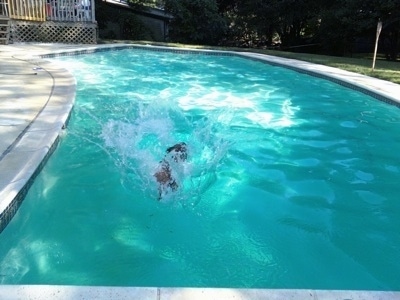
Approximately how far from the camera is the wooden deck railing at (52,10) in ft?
47.8

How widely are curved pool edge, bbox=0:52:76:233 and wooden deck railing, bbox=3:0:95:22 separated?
7139 mm

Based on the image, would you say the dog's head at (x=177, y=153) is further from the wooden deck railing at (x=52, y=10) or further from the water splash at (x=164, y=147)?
the wooden deck railing at (x=52, y=10)

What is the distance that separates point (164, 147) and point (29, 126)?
66.5 inches

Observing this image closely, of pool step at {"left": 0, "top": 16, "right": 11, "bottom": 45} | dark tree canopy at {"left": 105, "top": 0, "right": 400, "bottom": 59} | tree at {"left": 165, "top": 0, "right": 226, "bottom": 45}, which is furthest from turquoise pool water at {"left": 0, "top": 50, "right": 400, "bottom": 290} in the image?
tree at {"left": 165, "top": 0, "right": 226, "bottom": 45}

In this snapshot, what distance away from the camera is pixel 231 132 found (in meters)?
6.43

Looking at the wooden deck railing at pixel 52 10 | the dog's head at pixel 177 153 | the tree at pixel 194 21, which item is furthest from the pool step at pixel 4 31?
the dog's head at pixel 177 153

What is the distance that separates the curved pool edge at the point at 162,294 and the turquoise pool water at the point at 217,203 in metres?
0.74

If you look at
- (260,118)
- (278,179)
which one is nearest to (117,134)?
(278,179)

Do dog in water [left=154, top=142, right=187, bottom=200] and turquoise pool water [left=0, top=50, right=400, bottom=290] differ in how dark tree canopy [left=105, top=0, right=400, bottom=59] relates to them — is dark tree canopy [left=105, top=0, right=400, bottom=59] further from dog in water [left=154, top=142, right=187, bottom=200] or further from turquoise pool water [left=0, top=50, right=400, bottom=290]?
dog in water [left=154, top=142, right=187, bottom=200]

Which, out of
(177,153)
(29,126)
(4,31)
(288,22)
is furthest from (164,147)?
(288,22)

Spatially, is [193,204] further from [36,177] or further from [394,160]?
[394,160]

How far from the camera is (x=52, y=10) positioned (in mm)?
15352

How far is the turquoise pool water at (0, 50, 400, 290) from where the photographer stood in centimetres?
309

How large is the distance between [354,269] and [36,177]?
2.93m
